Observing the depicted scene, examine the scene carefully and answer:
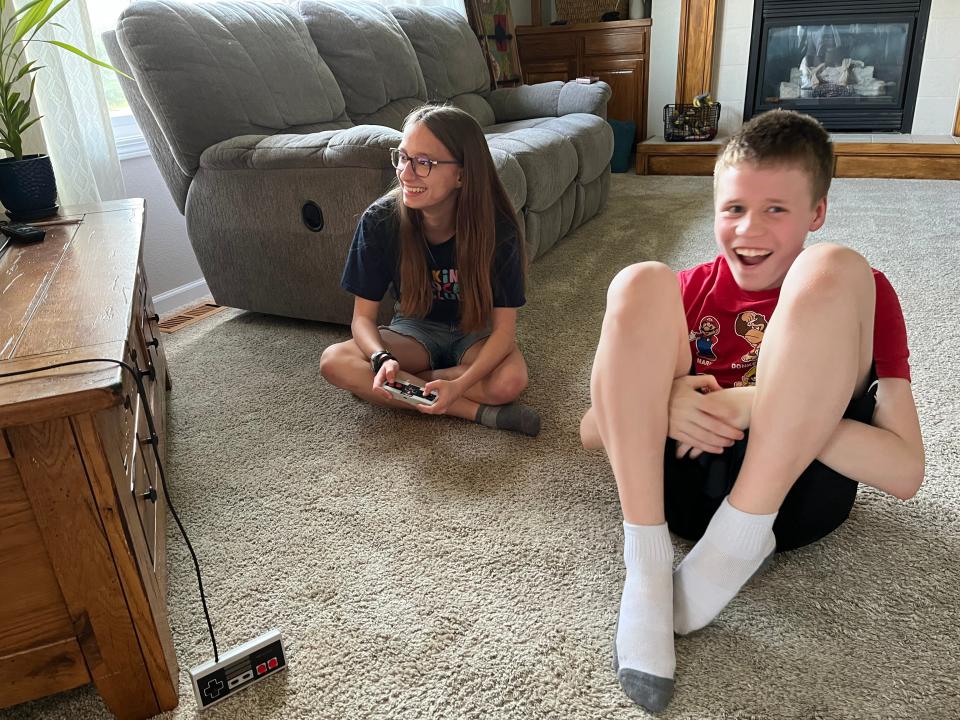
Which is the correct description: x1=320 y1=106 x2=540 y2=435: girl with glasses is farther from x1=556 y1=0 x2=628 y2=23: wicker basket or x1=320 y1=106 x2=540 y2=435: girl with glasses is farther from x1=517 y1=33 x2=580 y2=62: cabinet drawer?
x1=556 y1=0 x2=628 y2=23: wicker basket

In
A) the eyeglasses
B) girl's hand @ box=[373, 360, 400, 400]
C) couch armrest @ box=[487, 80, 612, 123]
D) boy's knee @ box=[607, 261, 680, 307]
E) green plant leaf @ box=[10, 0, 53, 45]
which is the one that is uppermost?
green plant leaf @ box=[10, 0, 53, 45]

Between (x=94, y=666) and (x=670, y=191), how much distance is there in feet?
11.6

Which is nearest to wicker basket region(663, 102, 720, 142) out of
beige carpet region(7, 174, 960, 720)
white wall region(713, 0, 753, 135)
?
white wall region(713, 0, 753, 135)

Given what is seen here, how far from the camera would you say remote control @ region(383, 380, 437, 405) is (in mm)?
1459

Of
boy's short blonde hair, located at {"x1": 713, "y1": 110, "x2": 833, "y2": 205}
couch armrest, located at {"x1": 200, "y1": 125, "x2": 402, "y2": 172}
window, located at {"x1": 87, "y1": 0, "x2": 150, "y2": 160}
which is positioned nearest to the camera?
boy's short blonde hair, located at {"x1": 713, "y1": 110, "x2": 833, "y2": 205}

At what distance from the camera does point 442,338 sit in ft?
5.53

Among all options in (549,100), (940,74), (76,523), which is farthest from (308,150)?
(940,74)

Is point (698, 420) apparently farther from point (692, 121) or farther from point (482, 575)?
point (692, 121)

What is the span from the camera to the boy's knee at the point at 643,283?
98 cm

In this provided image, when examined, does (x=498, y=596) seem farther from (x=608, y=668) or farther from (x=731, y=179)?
(x=731, y=179)

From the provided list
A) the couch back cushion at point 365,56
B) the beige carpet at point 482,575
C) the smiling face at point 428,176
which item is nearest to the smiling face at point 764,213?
the beige carpet at point 482,575

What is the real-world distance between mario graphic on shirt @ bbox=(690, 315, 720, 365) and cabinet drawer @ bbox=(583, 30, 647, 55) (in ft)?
12.4

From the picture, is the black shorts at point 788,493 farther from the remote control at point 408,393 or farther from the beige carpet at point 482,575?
the remote control at point 408,393

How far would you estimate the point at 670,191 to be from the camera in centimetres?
386
